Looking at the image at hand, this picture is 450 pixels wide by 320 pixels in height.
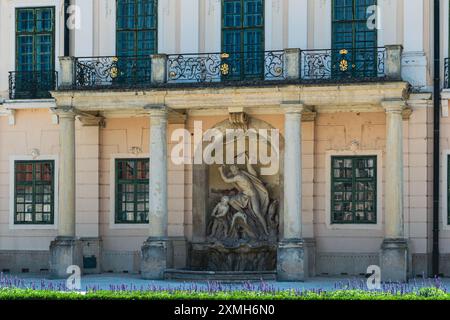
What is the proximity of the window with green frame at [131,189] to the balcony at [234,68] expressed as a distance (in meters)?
2.35

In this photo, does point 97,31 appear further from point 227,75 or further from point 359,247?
point 359,247

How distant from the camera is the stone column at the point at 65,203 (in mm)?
28812

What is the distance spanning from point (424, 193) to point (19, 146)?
36.1ft

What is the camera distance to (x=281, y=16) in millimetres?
29297

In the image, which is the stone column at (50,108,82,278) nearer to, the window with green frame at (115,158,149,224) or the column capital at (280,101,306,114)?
the window with green frame at (115,158,149,224)

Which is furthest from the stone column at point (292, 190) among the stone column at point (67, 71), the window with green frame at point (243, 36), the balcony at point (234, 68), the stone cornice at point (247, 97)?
the stone column at point (67, 71)

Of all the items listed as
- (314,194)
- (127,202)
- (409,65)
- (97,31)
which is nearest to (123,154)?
(127,202)

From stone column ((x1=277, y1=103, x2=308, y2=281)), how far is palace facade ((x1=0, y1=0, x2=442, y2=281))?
0.11 feet

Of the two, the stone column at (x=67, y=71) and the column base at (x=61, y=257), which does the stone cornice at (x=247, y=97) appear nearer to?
the stone column at (x=67, y=71)

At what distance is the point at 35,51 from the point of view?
31.0 metres

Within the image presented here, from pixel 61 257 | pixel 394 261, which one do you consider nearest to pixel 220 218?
pixel 61 257

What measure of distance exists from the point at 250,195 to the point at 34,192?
236 inches

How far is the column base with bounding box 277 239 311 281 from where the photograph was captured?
27.3 m

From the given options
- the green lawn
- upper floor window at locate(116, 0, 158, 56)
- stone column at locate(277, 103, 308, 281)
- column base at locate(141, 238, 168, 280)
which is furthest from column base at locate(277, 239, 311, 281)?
upper floor window at locate(116, 0, 158, 56)
